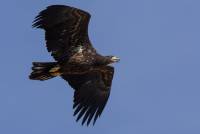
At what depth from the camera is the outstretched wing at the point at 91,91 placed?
29766 mm

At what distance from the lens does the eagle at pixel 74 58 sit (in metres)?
28.8

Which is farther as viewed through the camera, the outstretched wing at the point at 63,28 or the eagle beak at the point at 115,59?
the eagle beak at the point at 115,59

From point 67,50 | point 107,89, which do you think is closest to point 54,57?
→ point 67,50

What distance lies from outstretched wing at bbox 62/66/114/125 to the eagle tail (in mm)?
1649

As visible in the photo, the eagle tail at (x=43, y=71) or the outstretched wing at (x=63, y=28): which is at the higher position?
the outstretched wing at (x=63, y=28)

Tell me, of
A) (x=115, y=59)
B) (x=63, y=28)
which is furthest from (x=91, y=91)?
(x=63, y=28)

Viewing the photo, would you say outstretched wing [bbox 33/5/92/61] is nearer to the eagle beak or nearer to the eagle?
the eagle

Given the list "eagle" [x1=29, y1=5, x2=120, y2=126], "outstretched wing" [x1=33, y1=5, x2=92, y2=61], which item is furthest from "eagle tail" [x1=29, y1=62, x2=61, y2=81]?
"outstretched wing" [x1=33, y1=5, x2=92, y2=61]

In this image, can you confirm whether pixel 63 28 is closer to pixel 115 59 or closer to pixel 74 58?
pixel 74 58

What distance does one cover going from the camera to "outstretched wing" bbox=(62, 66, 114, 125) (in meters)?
29.8

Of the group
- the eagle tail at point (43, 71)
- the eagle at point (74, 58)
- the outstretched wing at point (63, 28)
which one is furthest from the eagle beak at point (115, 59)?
the eagle tail at point (43, 71)

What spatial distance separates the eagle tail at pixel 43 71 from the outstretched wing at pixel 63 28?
762mm

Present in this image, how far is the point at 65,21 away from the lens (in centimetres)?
2933

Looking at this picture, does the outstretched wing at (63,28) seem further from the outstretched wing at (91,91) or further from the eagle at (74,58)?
the outstretched wing at (91,91)
